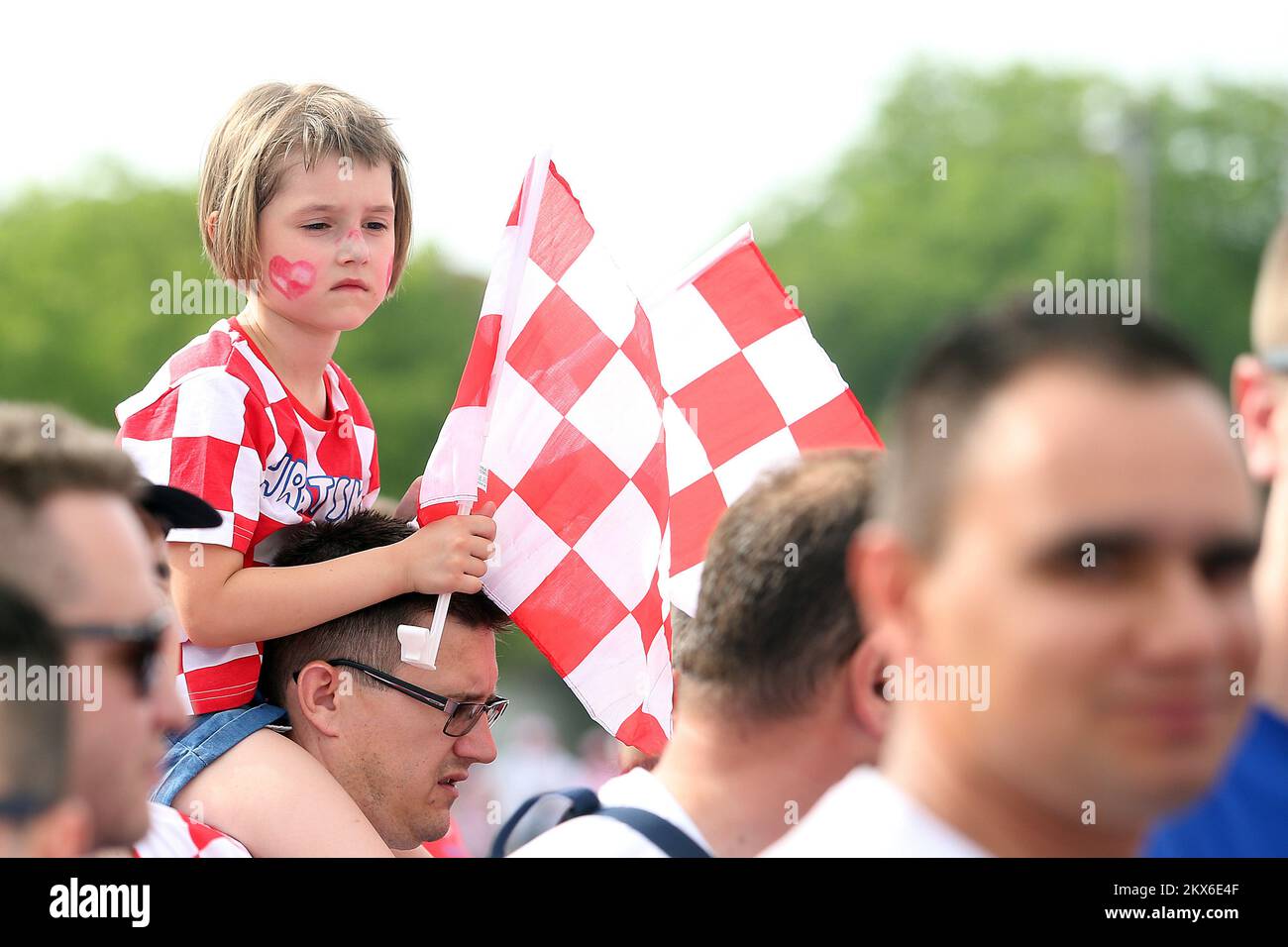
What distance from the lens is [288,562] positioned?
2.90 metres

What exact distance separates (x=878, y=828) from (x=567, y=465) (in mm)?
1424

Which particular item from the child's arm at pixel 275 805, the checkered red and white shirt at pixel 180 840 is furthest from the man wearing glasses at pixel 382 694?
the checkered red and white shirt at pixel 180 840

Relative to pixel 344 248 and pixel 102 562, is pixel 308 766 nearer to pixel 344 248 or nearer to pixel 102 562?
pixel 344 248

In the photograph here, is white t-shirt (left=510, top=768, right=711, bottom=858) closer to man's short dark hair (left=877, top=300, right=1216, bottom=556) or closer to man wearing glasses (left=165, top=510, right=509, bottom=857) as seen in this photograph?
man wearing glasses (left=165, top=510, right=509, bottom=857)

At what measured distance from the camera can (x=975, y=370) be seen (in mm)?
1433

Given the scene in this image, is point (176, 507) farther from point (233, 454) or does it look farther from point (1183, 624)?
point (1183, 624)

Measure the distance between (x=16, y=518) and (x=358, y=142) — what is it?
1592 mm

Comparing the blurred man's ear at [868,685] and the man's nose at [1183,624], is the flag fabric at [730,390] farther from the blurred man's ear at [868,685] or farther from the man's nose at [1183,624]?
the man's nose at [1183,624]

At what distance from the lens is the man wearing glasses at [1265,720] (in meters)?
1.80

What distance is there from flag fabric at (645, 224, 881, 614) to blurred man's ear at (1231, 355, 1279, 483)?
130 centimetres

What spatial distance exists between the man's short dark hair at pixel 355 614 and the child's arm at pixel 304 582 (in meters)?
0.16

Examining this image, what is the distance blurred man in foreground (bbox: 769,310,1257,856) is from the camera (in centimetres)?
133
